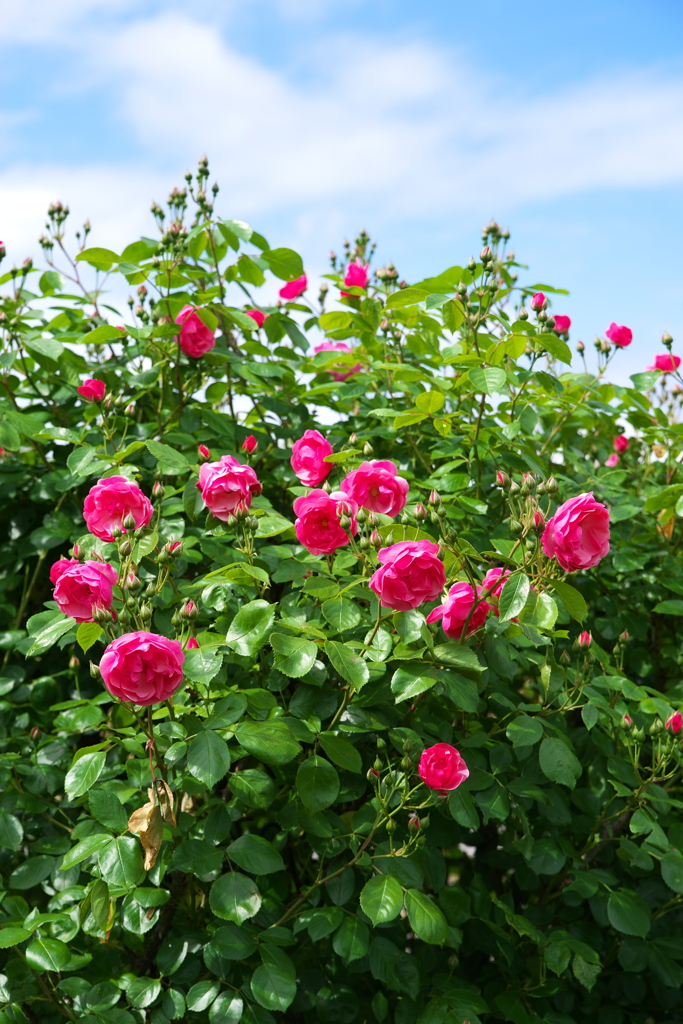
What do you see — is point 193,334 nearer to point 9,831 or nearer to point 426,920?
point 9,831

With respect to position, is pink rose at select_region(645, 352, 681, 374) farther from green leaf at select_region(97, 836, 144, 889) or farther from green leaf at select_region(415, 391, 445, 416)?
green leaf at select_region(97, 836, 144, 889)

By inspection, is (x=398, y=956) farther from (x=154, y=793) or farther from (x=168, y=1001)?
(x=154, y=793)

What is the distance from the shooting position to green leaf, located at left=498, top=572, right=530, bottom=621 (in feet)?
5.62

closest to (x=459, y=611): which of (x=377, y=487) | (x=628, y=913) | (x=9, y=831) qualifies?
(x=377, y=487)

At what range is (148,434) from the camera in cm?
291

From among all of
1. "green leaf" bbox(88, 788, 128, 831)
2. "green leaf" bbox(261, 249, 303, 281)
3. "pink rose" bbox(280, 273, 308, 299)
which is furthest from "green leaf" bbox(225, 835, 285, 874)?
"pink rose" bbox(280, 273, 308, 299)

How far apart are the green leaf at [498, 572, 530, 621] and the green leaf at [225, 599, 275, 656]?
1.54 feet

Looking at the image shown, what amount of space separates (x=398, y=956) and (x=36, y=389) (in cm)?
222

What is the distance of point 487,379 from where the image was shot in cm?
223

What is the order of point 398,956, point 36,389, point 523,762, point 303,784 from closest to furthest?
point 303,784, point 398,956, point 523,762, point 36,389

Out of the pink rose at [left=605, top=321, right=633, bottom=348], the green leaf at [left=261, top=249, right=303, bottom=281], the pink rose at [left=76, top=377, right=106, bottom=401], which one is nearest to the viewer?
the pink rose at [left=76, top=377, right=106, bottom=401]

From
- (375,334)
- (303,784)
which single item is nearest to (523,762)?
(303,784)

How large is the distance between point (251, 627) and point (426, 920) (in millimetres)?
731

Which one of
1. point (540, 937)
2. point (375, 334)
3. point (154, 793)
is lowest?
point (540, 937)
